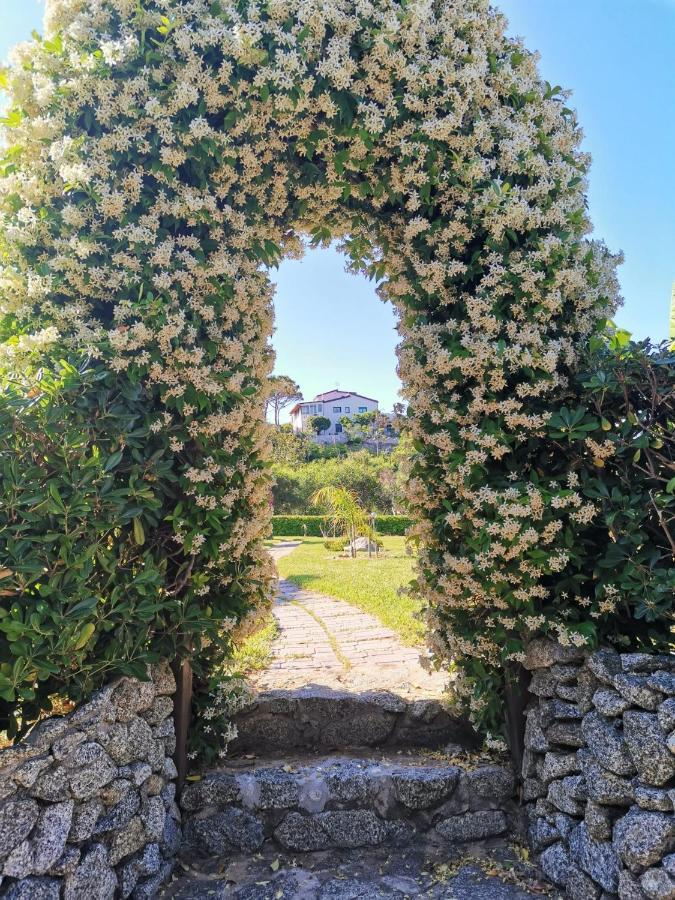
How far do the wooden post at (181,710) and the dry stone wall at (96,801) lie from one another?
8 cm

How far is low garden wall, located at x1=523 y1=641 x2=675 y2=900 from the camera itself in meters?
1.87

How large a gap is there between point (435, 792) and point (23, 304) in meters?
2.84

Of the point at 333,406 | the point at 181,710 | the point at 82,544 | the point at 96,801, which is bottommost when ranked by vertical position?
the point at 96,801

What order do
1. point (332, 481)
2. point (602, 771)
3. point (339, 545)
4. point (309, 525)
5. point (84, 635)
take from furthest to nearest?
1. point (332, 481)
2. point (309, 525)
3. point (339, 545)
4. point (602, 771)
5. point (84, 635)

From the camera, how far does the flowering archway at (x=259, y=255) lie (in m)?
2.36

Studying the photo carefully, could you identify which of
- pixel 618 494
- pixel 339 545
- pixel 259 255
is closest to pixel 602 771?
pixel 618 494

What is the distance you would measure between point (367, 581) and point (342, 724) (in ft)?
17.9

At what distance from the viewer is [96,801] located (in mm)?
2020

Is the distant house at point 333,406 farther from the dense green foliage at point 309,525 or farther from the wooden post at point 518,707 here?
the wooden post at point 518,707

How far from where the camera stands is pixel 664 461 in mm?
2232

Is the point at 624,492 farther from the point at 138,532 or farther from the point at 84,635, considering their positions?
the point at 84,635

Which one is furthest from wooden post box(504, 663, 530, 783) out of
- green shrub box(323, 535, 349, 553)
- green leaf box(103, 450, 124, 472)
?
green shrub box(323, 535, 349, 553)

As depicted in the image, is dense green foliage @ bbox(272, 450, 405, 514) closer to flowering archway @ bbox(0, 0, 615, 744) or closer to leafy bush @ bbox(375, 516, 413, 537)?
leafy bush @ bbox(375, 516, 413, 537)

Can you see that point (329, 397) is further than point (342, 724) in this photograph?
Yes
